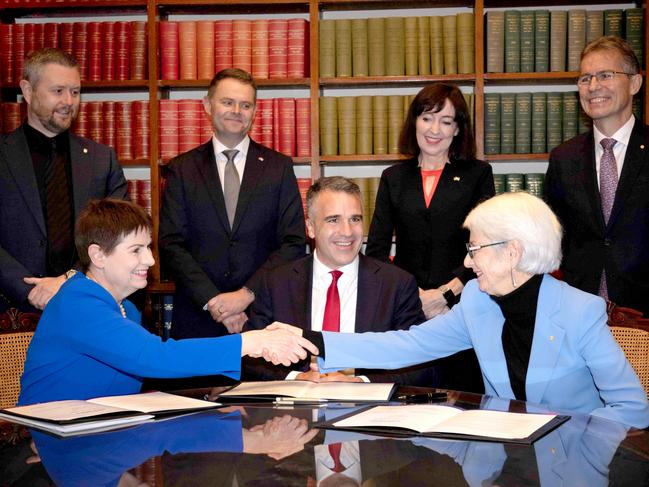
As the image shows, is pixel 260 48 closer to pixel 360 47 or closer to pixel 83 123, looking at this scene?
pixel 360 47

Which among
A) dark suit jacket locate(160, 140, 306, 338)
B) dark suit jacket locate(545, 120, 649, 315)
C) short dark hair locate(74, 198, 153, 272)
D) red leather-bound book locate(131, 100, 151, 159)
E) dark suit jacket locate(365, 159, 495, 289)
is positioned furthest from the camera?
red leather-bound book locate(131, 100, 151, 159)

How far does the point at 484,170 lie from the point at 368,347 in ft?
4.48

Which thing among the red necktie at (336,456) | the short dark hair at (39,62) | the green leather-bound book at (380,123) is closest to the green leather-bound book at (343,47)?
the green leather-bound book at (380,123)

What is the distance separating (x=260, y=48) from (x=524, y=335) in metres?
2.80

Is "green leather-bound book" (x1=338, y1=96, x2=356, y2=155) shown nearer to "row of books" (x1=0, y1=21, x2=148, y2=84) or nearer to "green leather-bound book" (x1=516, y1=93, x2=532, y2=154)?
"green leather-bound book" (x1=516, y1=93, x2=532, y2=154)

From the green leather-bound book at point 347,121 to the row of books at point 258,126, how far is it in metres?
0.18

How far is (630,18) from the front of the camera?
435 cm

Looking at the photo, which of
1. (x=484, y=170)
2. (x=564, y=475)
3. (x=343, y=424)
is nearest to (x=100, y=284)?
(x=343, y=424)

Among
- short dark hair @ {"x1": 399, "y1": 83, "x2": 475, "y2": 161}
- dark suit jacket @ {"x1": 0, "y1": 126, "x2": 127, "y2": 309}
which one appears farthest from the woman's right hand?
short dark hair @ {"x1": 399, "y1": 83, "x2": 475, "y2": 161}

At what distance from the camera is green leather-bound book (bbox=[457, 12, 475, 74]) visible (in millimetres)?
4414

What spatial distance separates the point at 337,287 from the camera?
Answer: 2.89 metres

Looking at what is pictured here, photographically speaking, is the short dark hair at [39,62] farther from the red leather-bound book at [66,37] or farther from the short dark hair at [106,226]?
the red leather-bound book at [66,37]

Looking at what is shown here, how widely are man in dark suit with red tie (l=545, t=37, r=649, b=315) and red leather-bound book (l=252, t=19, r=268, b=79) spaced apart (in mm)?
1806

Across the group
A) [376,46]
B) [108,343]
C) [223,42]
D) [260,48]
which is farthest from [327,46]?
[108,343]
